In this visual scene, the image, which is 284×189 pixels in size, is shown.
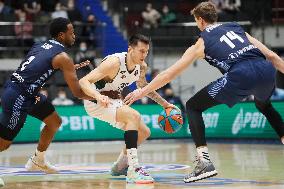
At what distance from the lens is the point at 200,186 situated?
7.51 meters

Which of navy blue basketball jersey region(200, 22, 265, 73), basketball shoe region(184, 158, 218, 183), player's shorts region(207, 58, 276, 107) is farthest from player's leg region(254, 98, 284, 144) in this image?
basketball shoe region(184, 158, 218, 183)

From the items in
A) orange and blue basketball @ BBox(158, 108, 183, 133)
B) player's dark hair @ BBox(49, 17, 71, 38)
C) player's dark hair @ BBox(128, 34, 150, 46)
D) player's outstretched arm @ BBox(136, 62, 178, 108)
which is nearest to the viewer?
player's dark hair @ BBox(49, 17, 71, 38)

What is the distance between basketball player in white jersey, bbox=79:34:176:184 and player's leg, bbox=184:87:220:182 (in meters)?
0.76

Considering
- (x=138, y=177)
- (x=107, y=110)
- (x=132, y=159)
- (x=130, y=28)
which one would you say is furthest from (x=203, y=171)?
(x=130, y=28)

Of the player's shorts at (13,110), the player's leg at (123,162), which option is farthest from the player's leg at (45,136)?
the player's leg at (123,162)

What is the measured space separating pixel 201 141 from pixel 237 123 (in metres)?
8.70

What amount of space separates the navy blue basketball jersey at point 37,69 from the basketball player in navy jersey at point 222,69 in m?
1.13

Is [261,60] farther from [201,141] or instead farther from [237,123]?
[237,123]

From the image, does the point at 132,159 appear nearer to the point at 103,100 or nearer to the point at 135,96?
the point at 103,100

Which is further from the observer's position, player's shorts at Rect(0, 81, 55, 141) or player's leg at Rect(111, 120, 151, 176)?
player's leg at Rect(111, 120, 151, 176)

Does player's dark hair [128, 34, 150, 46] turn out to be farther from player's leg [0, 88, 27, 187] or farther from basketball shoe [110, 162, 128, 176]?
basketball shoe [110, 162, 128, 176]

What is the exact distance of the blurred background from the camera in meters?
19.4

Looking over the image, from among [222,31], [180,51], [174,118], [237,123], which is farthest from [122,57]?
[180,51]

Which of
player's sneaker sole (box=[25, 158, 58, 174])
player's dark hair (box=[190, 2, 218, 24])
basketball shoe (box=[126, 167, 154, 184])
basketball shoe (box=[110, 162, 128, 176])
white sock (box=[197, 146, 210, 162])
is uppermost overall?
player's dark hair (box=[190, 2, 218, 24])
